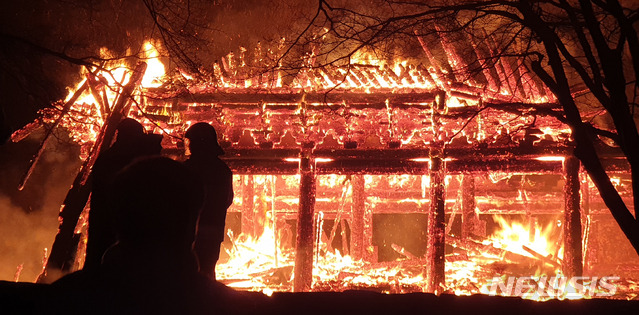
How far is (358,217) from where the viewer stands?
464 inches

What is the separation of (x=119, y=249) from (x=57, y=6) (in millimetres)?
17817

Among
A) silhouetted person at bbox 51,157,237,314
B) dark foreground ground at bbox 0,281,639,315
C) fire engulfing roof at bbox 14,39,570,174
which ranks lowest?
dark foreground ground at bbox 0,281,639,315

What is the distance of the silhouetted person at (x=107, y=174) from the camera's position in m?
3.94

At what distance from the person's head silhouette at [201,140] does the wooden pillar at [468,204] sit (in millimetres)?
9178

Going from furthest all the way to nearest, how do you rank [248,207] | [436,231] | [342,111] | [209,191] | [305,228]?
[248,207] → [342,111] → [305,228] → [436,231] → [209,191]

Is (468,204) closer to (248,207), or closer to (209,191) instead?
(248,207)

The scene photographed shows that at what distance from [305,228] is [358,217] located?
3187 mm

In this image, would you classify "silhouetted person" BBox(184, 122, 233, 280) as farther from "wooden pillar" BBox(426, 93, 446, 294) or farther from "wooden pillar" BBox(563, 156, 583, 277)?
"wooden pillar" BBox(563, 156, 583, 277)

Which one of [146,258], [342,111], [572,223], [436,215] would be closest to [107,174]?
[146,258]

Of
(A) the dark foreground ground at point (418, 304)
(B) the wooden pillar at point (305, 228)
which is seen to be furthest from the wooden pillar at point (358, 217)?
(A) the dark foreground ground at point (418, 304)

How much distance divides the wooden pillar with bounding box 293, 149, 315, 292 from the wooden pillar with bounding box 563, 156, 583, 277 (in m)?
4.89

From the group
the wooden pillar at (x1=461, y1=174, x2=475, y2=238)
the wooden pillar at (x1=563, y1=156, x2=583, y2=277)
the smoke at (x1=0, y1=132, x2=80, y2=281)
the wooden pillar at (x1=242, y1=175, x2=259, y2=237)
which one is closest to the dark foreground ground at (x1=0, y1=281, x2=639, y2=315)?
the wooden pillar at (x1=563, y1=156, x2=583, y2=277)

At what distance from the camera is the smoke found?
659 inches

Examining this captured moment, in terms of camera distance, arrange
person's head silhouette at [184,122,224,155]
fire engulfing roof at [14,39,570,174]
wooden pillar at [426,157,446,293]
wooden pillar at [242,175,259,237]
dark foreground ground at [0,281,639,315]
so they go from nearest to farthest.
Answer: dark foreground ground at [0,281,639,315], person's head silhouette at [184,122,224,155], wooden pillar at [426,157,446,293], fire engulfing roof at [14,39,570,174], wooden pillar at [242,175,259,237]
